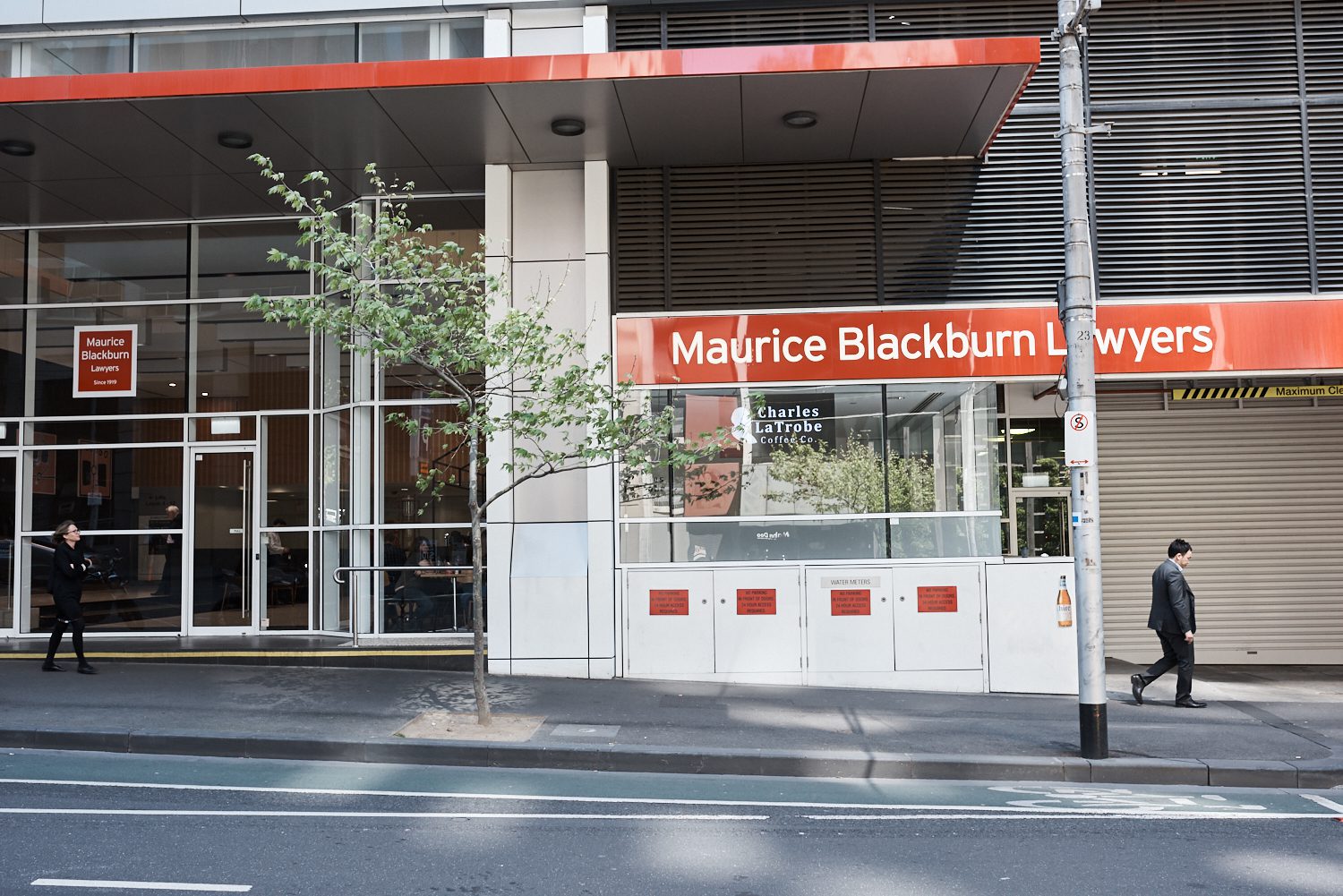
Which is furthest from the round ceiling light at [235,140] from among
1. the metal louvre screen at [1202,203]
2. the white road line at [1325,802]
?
the white road line at [1325,802]

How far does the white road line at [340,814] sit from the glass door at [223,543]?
7.93 metres

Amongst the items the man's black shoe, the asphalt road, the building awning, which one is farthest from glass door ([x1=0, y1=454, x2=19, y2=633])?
the man's black shoe

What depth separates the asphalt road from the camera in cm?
564

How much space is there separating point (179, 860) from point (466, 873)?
5.20 feet

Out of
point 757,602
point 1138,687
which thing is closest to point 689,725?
point 757,602

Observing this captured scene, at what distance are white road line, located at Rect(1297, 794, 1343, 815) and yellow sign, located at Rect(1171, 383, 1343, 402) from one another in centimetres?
764

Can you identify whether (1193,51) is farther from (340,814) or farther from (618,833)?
(340,814)

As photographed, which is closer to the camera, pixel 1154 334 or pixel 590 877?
pixel 590 877

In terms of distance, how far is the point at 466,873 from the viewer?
5754 mm

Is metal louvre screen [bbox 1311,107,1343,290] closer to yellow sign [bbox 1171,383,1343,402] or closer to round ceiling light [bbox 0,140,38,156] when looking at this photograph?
yellow sign [bbox 1171,383,1343,402]

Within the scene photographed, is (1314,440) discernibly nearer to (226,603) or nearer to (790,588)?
(790,588)

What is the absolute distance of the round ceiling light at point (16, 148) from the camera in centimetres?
1209

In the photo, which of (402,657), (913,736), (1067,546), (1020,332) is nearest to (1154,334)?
(1020,332)

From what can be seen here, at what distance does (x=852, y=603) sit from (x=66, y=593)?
881 centimetres
